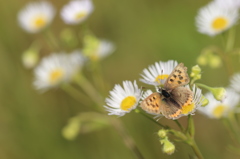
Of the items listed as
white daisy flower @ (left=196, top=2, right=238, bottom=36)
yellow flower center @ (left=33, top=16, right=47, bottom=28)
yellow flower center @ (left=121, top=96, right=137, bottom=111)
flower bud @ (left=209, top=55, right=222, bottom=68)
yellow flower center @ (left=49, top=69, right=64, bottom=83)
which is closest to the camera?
yellow flower center @ (left=121, top=96, right=137, bottom=111)

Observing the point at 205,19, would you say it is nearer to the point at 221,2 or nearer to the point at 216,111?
the point at 221,2

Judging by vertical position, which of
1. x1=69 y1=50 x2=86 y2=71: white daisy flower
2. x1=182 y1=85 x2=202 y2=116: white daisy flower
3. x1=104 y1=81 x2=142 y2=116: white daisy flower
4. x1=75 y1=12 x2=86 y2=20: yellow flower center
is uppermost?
x1=75 y1=12 x2=86 y2=20: yellow flower center

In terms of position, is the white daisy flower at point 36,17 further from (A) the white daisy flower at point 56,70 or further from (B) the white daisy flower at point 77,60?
(B) the white daisy flower at point 77,60

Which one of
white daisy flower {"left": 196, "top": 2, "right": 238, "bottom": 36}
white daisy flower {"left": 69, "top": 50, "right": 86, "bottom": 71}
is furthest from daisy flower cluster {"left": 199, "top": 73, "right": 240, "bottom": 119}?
white daisy flower {"left": 69, "top": 50, "right": 86, "bottom": 71}

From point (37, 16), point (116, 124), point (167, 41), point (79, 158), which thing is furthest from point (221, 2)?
point (37, 16)

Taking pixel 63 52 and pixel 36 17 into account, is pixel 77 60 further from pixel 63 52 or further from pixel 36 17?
pixel 36 17

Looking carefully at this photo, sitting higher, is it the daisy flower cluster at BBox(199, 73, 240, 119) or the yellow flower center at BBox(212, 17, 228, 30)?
the yellow flower center at BBox(212, 17, 228, 30)

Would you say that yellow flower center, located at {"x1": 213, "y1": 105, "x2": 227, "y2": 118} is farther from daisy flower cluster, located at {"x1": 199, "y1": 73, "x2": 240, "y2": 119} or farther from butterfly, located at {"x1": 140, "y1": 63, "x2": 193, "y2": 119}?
butterfly, located at {"x1": 140, "y1": 63, "x2": 193, "y2": 119}
